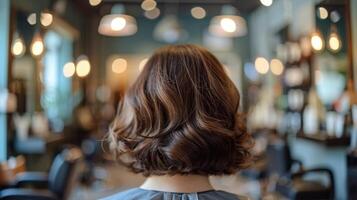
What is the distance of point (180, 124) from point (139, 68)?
54 cm

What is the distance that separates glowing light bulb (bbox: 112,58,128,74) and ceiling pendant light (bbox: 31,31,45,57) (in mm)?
2926

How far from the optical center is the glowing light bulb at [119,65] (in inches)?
289

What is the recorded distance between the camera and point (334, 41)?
9.30 feet

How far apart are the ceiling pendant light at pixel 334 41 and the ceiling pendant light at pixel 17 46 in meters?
2.40

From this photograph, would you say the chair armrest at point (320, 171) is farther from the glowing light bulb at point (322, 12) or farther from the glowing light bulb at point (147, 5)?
the glowing light bulb at point (147, 5)

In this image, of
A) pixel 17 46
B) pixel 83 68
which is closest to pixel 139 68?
pixel 17 46

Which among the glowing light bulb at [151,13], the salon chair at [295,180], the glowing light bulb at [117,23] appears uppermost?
the glowing light bulb at [151,13]

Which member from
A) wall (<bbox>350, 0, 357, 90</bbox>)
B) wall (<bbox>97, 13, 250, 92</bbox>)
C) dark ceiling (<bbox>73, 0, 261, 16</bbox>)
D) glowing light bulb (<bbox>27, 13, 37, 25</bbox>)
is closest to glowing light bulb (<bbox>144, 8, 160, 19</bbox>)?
dark ceiling (<bbox>73, 0, 261, 16</bbox>)

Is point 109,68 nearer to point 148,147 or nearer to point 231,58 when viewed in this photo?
point 231,58

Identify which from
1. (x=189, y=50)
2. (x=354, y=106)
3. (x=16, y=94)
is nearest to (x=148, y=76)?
(x=189, y=50)

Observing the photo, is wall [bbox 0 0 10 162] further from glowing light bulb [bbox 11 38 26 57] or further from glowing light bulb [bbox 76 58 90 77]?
glowing light bulb [bbox 76 58 90 77]

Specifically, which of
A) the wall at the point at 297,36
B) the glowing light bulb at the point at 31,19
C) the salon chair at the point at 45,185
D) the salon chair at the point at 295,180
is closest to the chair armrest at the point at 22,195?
the salon chair at the point at 45,185

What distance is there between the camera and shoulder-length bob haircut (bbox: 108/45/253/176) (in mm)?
998

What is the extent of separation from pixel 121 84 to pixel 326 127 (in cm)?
403
